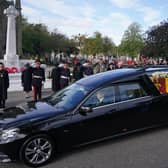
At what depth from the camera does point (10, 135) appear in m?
5.54

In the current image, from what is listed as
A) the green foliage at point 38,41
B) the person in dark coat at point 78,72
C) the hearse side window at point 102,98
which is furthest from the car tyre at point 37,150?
the green foliage at point 38,41

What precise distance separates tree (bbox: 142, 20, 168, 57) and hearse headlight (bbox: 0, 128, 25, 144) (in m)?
34.9

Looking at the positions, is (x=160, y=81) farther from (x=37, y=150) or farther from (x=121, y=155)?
(x=37, y=150)

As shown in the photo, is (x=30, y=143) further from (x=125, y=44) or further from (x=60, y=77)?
(x=125, y=44)

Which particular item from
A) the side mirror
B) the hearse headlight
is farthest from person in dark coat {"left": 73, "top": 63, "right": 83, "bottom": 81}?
the hearse headlight

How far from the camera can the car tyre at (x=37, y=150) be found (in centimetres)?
563

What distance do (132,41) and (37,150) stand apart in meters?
58.6

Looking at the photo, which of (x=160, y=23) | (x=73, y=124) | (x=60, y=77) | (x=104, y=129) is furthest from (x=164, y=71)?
(x=160, y=23)

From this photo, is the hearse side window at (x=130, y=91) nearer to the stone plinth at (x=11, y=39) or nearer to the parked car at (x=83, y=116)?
the parked car at (x=83, y=116)

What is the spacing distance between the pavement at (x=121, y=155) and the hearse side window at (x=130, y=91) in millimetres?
880

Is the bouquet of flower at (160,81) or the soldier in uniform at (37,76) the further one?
the soldier in uniform at (37,76)

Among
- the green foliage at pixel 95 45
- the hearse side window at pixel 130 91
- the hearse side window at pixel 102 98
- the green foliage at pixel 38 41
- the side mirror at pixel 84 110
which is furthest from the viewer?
the green foliage at pixel 95 45

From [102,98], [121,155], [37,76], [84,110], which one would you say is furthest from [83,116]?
[37,76]

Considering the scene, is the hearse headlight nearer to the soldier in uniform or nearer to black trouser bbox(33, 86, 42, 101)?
the soldier in uniform
